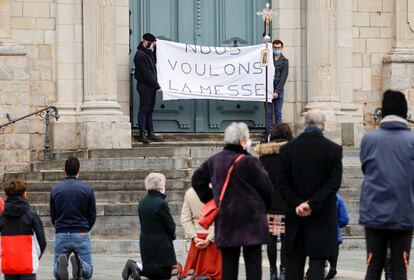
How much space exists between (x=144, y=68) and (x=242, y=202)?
12167 millimetres

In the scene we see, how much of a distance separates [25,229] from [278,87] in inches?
467

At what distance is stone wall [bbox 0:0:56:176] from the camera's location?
24469 millimetres

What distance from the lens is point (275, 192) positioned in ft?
52.4

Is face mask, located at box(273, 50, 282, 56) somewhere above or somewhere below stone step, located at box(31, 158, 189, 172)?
above

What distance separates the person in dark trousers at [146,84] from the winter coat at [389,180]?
12785mm

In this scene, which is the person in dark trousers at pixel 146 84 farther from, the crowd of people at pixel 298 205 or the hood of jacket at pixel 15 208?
the hood of jacket at pixel 15 208

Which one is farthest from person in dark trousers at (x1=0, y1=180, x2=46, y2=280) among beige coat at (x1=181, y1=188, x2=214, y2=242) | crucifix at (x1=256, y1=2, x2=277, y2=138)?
crucifix at (x1=256, y1=2, x2=277, y2=138)

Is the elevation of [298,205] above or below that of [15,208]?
above

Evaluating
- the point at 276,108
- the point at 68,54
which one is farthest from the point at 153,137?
the point at 276,108

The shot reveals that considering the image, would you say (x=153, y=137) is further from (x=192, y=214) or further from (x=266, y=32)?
(x=192, y=214)

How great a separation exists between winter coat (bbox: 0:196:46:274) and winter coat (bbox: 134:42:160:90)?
418 inches

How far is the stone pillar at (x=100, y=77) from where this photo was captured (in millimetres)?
24656

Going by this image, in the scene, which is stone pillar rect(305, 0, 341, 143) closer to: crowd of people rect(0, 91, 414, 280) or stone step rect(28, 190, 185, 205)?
stone step rect(28, 190, 185, 205)

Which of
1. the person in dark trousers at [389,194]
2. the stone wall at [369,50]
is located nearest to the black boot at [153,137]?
the stone wall at [369,50]
